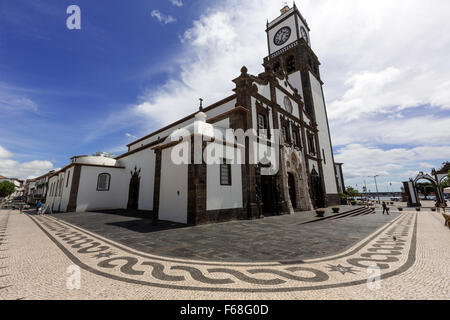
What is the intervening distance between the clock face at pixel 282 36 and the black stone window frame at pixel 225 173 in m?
27.0

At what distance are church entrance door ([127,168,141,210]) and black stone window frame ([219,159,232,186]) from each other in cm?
1121

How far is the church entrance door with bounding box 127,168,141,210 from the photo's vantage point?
58.9 feet

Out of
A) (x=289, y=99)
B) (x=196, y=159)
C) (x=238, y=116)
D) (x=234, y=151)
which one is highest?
(x=289, y=99)

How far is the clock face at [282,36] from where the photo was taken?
92.0 feet

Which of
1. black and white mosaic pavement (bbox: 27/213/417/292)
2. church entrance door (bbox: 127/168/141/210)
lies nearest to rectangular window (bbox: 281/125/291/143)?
black and white mosaic pavement (bbox: 27/213/417/292)

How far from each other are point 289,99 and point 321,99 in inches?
481

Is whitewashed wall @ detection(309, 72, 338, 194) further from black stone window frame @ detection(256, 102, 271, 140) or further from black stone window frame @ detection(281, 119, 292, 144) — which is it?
black stone window frame @ detection(256, 102, 271, 140)

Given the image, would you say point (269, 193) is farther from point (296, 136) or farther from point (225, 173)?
point (296, 136)

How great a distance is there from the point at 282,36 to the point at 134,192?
3133cm

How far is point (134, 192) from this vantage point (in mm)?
18469

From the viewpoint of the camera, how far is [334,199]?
76.7 feet

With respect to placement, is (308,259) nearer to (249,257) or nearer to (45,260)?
(249,257)

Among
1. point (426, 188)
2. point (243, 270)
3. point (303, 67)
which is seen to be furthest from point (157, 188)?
point (426, 188)
